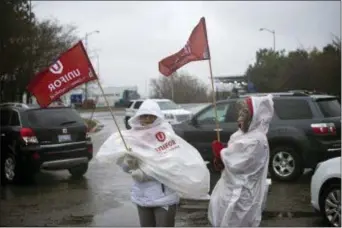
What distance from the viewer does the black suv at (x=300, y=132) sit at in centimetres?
1005

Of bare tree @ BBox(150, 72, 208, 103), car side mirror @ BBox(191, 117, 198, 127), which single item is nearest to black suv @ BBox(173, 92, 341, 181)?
car side mirror @ BBox(191, 117, 198, 127)

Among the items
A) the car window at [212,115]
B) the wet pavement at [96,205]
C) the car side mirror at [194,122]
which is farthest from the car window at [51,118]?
the car window at [212,115]

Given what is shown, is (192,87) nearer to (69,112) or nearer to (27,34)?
(69,112)

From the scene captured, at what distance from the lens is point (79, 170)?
11.7m

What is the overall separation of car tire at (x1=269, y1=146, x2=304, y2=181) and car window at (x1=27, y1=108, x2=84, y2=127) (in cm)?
419

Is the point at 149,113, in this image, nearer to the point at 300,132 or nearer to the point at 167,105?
the point at 300,132

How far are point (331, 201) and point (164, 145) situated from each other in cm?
301

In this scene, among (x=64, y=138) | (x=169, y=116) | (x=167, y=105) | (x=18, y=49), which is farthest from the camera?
(x=167, y=105)

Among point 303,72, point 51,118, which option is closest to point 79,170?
point 51,118

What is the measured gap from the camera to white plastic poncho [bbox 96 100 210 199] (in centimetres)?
431

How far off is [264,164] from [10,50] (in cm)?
1208

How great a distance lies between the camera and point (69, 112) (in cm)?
1138

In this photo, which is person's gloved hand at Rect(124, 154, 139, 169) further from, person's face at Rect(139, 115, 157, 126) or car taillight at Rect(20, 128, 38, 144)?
car taillight at Rect(20, 128, 38, 144)

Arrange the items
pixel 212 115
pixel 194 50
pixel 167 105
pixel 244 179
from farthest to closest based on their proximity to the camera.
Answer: pixel 167 105
pixel 212 115
pixel 194 50
pixel 244 179
